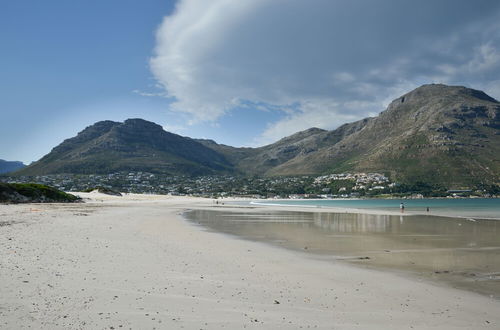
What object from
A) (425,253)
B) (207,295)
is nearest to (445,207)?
(425,253)

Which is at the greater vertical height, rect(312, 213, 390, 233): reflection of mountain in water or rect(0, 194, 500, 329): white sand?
rect(0, 194, 500, 329): white sand

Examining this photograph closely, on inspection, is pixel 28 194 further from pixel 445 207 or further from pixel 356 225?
pixel 445 207

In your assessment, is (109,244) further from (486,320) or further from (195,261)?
(486,320)

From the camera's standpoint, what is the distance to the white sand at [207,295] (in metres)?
7.12

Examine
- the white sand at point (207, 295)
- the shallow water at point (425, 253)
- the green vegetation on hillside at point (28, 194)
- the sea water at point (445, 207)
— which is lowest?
the sea water at point (445, 207)

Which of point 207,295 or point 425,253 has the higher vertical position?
point 207,295

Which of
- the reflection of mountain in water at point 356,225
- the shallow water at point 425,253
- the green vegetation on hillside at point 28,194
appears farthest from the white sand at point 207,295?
the green vegetation on hillside at point 28,194

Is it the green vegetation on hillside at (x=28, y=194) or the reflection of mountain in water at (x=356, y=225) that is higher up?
the green vegetation on hillside at (x=28, y=194)

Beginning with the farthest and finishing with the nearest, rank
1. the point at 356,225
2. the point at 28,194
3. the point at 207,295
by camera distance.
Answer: the point at 28,194 < the point at 356,225 < the point at 207,295

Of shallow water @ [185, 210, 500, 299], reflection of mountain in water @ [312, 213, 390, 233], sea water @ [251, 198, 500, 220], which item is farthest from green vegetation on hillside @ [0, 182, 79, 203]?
sea water @ [251, 198, 500, 220]

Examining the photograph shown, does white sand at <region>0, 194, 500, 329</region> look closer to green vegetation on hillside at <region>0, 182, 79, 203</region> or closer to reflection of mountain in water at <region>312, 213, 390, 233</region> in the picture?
reflection of mountain in water at <region>312, 213, 390, 233</region>

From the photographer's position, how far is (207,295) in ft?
29.2

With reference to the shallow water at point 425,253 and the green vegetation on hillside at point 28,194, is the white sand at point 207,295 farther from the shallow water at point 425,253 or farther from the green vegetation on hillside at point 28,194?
the green vegetation on hillside at point 28,194

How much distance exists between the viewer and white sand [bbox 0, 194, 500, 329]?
7125 millimetres
